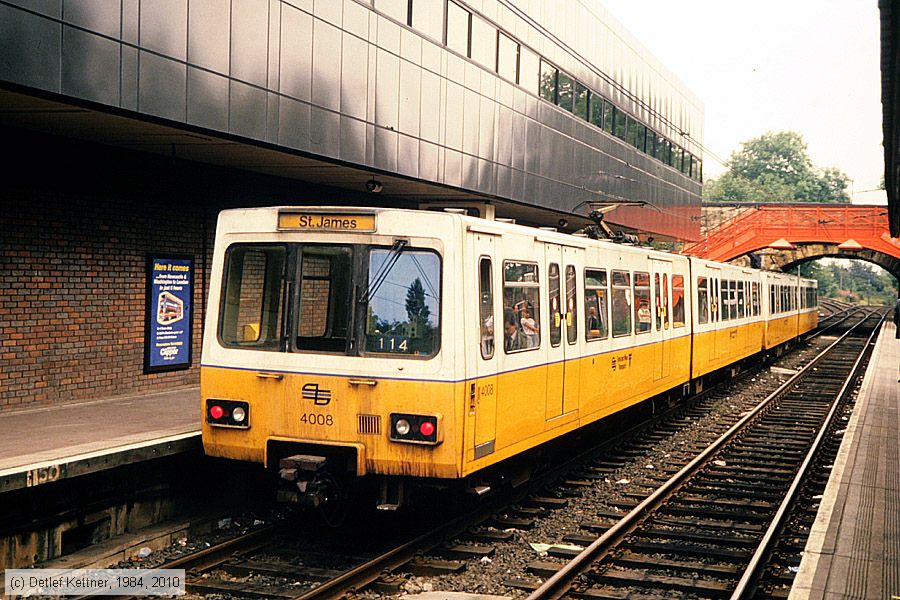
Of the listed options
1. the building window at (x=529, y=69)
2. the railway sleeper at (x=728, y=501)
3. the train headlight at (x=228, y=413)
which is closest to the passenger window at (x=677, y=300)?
the railway sleeper at (x=728, y=501)

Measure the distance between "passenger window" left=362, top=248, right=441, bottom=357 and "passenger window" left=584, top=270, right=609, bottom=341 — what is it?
3486mm

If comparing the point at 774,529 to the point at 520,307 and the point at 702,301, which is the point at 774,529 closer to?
the point at 520,307

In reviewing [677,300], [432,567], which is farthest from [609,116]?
[432,567]

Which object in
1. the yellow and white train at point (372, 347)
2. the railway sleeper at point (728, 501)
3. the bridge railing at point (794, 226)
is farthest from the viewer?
the bridge railing at point (794, 226)

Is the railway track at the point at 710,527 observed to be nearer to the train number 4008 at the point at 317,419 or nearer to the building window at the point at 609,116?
the train number 4008 at the point at 317,419

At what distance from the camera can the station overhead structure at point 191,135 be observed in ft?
33.3

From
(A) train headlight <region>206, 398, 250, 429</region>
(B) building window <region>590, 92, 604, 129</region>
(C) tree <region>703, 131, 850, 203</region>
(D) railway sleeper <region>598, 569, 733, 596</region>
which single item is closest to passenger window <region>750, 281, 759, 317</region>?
(B) building window <region>590, 92, 604, 129</region>

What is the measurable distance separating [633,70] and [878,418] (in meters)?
18.4

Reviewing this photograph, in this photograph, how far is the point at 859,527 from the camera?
8.26 metres

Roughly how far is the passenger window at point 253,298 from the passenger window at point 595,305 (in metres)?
3.99

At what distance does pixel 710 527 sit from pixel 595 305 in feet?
10.0

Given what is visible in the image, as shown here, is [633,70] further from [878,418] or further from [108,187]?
[108,187]

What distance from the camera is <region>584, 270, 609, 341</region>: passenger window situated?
37.0 ft

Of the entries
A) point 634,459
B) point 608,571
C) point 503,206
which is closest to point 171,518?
point 608,571
